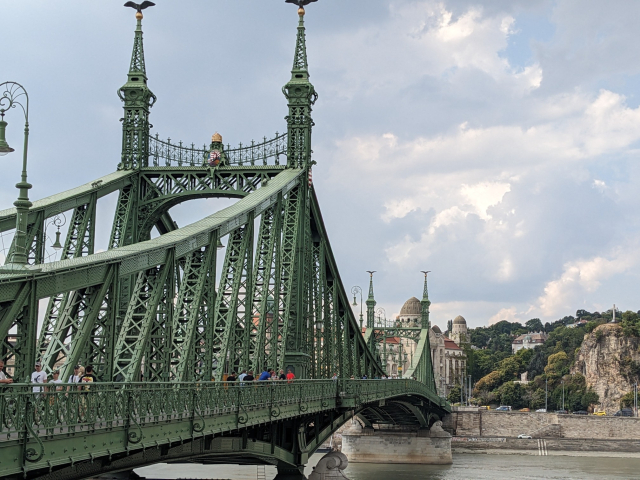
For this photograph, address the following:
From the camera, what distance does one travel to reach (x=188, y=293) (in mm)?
24812

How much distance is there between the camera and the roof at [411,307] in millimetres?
191875

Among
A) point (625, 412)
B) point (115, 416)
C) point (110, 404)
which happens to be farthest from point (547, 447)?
point (110, 404)

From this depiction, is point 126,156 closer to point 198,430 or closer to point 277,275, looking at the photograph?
point 277,275

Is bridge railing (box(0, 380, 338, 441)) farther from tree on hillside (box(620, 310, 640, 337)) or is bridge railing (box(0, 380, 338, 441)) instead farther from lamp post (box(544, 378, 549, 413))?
tree on hillside (box(620, 310, 640, 337))

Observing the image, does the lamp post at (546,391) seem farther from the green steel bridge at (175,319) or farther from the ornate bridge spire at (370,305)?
the green steel bridge at (175,319)

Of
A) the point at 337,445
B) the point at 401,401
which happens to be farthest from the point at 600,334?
the point at 401,401

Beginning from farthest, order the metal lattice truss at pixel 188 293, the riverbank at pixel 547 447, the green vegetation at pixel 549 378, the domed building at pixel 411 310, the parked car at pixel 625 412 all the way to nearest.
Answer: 1. the domed building at pixel 411 310
2. the green vegetation at pixel 549 378
3. the parked car at pixel 625 412
4. the riverbank at pixel 547 447
5. the metal lattice truss at pixel 188 293

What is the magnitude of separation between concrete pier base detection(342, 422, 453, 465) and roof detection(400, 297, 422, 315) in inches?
4434

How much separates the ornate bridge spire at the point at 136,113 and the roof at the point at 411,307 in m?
160

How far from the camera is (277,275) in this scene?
32.0 meters

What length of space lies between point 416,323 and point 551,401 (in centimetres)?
4487

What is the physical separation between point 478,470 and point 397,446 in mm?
10581

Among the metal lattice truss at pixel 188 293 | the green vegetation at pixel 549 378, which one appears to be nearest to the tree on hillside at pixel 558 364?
the green vegetation at pixel 549 378

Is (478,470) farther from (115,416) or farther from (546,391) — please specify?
(546,391)
